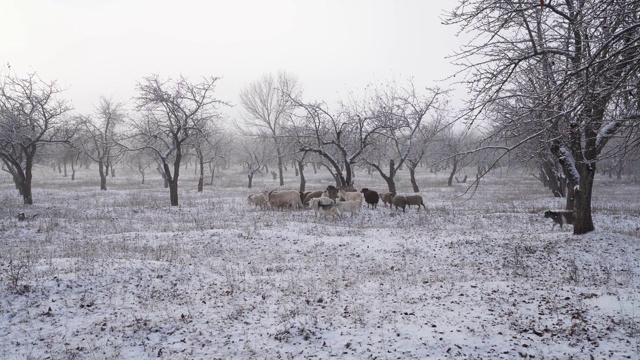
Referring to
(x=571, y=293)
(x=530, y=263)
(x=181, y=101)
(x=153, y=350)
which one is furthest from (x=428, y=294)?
(x=181, y=101)

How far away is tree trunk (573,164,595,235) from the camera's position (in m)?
11.2

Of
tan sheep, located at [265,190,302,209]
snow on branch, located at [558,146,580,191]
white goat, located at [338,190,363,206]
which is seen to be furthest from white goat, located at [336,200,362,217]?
snow on branch, located at [558,146,580,191]

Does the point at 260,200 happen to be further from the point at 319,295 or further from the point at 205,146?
the point at 205,146

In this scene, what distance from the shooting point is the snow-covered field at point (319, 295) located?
17.1 feet

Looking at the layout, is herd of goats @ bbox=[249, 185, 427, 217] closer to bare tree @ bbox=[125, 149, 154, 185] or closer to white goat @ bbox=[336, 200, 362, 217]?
white goat @ bbox=[336, 200, 362, 217]

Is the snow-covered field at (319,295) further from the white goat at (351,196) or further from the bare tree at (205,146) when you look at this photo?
the bare tree at (205,146)

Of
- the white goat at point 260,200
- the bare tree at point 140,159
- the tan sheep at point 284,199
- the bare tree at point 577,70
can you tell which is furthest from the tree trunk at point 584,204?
the bare tree at point 140,159

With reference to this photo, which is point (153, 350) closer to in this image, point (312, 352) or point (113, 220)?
point (312, 352)

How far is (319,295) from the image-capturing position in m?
7.21

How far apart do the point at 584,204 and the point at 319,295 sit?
30.7ft

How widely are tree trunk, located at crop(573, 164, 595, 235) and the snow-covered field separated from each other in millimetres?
388

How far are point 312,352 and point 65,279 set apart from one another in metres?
5.39

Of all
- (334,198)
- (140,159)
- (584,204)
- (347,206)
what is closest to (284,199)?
(334,198)

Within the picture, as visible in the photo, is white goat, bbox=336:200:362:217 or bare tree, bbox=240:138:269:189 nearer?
white goat, bbox=336:200:362:217
